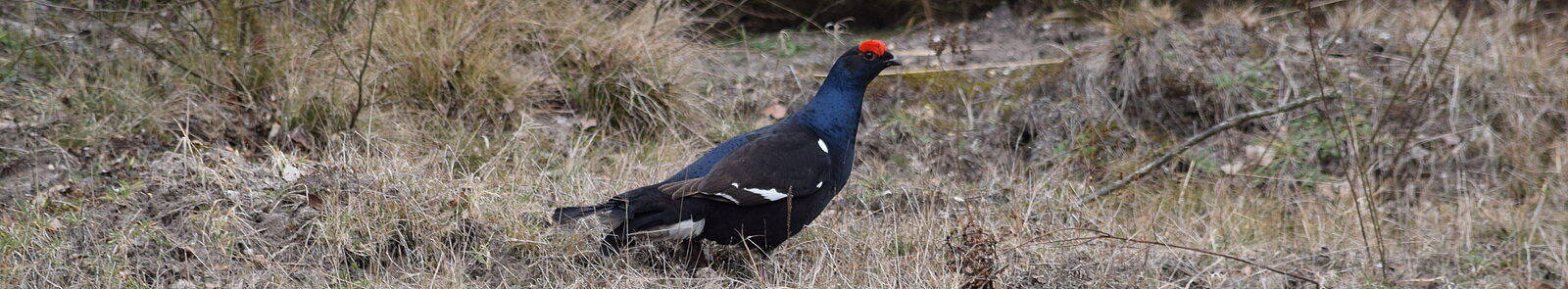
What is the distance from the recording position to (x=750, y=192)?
3.80 m

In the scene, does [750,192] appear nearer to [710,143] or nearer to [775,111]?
[710,143]

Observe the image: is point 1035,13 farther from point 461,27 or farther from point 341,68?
point 341,68

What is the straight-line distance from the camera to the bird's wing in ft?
12.4

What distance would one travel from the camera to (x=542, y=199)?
170 inches

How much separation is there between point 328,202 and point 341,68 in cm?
139

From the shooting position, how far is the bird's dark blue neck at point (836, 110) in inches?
167

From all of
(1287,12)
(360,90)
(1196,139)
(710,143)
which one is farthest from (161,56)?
(1287,12)

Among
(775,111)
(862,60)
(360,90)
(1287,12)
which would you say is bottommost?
(775,111)

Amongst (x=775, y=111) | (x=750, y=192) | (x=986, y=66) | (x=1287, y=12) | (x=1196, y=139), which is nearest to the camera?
(x=750, y=192)

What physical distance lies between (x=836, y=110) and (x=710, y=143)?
127 centimetres

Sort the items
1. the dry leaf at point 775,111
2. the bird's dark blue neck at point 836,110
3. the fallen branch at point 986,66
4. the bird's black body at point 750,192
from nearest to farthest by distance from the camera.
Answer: the bird's black body at point 750,192, the bird's dark blue neck at point 836,110, the dry leaf at point 775,111, the fallen branch at point 986,66

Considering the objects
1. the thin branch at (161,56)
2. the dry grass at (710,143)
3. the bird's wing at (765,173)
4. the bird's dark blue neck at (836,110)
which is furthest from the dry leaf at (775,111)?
the thin branch at (161,56)

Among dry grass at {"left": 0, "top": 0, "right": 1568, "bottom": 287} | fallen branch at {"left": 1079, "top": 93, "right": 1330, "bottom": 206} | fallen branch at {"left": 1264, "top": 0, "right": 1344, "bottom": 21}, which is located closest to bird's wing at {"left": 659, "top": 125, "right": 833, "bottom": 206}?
dry grass at {"left": 0, "top": 0, "right": 1568, "bottom": 287}

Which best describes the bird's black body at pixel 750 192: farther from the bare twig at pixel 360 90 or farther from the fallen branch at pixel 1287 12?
the fallen branch at pixel 1287 12
